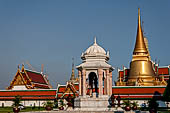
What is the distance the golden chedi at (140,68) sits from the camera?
58.6 meters

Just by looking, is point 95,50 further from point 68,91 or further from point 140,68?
point 140,68

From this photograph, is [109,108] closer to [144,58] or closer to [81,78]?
[81,78]

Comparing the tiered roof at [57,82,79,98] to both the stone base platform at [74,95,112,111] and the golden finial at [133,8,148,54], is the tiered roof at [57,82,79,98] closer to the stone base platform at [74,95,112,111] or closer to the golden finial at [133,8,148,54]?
the stone base platform at [74,95,112,111]

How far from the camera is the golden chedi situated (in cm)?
5856

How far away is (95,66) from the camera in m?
31.2

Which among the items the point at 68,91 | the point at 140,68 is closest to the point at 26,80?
the point at 68,91

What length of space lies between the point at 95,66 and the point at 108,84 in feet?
7.95

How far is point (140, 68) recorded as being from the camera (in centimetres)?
6156

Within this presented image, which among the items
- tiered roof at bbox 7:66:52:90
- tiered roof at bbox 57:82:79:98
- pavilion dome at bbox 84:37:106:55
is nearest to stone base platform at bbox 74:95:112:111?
pavilion dome at bbox 84:37:106:55

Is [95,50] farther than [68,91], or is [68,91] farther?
[68,91]

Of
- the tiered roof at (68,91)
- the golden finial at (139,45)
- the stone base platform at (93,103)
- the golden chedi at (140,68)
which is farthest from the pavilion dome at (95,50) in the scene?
the golden finial at (139,45)


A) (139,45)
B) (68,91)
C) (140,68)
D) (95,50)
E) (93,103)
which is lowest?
(93,103)

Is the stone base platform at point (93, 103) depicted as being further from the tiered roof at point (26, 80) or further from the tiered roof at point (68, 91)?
the tiered roof at point (26, 80)

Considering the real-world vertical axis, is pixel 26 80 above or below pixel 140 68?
below
